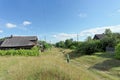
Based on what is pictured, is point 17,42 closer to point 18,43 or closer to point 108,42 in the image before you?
point 18,43

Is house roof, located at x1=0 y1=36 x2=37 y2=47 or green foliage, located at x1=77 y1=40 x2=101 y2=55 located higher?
house roof, located at x1=0 y1=36 x2=37 y2=47

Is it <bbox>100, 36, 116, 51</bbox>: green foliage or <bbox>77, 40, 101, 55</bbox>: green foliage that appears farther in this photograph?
<bbox>77, 40, 101, 55</bbox>: green foliage

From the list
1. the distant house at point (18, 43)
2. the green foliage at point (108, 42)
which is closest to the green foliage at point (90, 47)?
the green foliage at point (108, 42)

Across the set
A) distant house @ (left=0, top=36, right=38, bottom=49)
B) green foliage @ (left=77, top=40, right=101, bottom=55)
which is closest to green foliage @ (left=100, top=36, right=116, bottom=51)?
green foliage @ (left=77, top=40, right=101, bottom=55)

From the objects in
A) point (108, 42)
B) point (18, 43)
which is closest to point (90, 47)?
point (108, 42)

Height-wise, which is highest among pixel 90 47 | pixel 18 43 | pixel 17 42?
pixel 17 42

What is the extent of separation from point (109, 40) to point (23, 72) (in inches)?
1176

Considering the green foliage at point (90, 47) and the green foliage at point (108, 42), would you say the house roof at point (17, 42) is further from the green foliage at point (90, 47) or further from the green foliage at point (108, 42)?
the green foliage at point (108, 42)

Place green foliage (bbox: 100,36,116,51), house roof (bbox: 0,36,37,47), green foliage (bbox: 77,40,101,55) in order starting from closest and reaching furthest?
green foliage (bbox: 100,36,116,51)
green foliage (bbox: 77,40,101,55)
house roof (bbox: 0,36,37,47)

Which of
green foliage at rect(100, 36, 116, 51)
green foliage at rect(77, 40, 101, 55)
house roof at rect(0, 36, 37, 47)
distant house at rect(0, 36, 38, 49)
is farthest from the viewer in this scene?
house roof at rect(0, 36, 37, 47)

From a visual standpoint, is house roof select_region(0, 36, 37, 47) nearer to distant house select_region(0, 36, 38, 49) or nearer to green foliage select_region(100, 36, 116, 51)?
distant house select_region(0, 36, 38, 49)

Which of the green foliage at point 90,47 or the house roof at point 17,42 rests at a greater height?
the house roof at point 17,42

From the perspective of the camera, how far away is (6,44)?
145 ft

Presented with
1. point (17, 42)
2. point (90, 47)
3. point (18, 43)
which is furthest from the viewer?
Result: point (17, 42)
